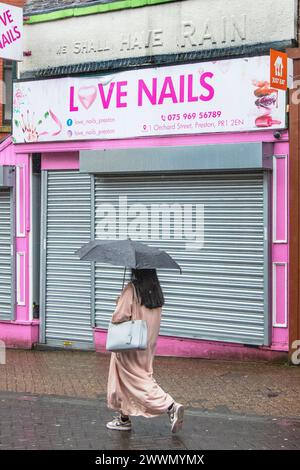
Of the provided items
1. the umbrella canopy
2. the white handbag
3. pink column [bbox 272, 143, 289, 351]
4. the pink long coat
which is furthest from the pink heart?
the white handbag

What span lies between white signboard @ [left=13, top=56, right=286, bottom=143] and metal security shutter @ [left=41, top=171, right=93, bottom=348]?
84 centimetres

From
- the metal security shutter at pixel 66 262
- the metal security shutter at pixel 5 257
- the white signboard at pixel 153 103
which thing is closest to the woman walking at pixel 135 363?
the white signboard at pixel 153 103

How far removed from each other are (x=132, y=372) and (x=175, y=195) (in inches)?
194

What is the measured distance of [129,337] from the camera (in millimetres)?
7641

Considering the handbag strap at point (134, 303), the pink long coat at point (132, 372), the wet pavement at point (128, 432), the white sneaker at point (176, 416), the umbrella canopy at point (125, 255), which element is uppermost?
the umbrella canopy at point (125, 255)

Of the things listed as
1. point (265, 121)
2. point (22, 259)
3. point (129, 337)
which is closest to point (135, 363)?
point (129, 337)

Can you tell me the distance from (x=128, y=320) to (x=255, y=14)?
576 cm

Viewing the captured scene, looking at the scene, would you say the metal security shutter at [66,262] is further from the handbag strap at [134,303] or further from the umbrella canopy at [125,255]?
the handbag strap at [134,303]

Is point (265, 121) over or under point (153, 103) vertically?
under

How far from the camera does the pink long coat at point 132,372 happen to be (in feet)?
25.4

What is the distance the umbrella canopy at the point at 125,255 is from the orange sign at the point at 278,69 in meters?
3.94

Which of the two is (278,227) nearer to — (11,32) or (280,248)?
(280,248)

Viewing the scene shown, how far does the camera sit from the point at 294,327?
11195 mm
